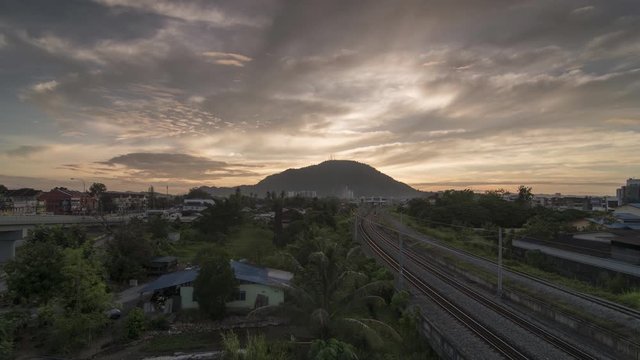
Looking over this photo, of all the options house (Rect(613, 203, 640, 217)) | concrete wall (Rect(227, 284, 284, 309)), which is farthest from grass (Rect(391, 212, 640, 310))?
house (Rect(613, 203, 640, 217))

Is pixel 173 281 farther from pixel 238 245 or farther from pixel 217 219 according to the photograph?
pixel 217 219

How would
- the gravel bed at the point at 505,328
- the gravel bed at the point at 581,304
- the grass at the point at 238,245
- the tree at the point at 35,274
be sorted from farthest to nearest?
the grass at the point at 238,245, the tree at the point at 35,274, the gravel bed at the point at 581,304, the gravel bed at the point at 505,328

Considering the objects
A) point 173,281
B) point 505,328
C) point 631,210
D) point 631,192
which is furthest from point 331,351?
point 631,192

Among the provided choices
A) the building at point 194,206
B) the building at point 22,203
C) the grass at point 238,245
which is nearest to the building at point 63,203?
the building at point 22,203

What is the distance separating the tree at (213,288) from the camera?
32.6m

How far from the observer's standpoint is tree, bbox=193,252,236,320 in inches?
1282

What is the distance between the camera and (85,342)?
2781cm

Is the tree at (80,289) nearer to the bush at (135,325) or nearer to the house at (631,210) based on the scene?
the bush at (135,325)

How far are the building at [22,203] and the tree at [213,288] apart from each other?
9021cm

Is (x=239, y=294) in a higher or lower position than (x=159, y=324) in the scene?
higher

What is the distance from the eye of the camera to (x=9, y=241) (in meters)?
60.3

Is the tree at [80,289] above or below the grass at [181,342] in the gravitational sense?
above

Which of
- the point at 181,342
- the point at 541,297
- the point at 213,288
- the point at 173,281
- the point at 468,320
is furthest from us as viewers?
the point at 173,281

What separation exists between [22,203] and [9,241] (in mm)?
88140
